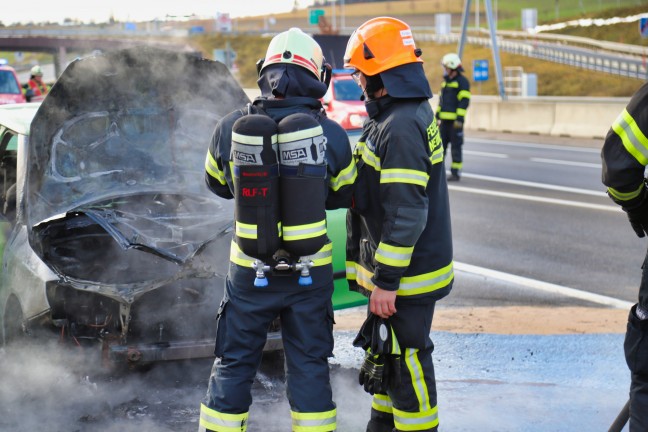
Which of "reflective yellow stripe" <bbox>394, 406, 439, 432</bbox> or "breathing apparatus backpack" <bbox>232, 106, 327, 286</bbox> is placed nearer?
"breathing apparatus backpack" <bbox>232, 106, 327, 286</bbox>

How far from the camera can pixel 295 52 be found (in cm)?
379

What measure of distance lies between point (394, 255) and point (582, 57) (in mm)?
58180

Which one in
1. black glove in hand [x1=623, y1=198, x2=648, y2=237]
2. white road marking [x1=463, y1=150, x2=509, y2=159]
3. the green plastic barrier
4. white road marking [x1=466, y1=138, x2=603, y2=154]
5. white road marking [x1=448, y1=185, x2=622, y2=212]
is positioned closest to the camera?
black glove in hand [x1=623, y1=198, x2=648, y2=237]

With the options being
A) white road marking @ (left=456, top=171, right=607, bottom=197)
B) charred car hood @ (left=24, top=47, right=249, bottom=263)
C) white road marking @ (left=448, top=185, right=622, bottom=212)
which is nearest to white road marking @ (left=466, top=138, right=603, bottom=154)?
white road marking @ (left=456, top=171, right=607, bottom=197)

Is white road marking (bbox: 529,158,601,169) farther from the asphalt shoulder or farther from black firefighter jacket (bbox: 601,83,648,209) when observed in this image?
black firefighter jacket (bbox: 601,83,648,209)

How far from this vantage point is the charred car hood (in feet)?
Answer: 16.7

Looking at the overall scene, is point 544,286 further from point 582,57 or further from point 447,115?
point 582,57

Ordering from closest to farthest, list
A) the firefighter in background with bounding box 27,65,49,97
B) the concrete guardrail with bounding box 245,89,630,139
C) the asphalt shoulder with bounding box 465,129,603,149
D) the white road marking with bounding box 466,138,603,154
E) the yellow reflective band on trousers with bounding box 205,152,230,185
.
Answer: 1. the yellow reflective band on trousers with bounding box 205,152,230,185
2. the white road marking with bounding box 466,138,603,154
3. the asphalt shoulder with bounding box 465,129,603,149
4. the concrete guardrail with bounding box 245,89,630,139
5. the firefighter in background with bounding box 27,65,49,97

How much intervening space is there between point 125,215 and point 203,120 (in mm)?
792

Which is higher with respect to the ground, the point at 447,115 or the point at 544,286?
the point at 447,115

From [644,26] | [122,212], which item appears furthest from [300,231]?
[644,26]

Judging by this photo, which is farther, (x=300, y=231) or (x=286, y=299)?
(x=286, y=299)

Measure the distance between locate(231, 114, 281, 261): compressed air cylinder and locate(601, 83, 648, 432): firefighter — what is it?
4.10ft

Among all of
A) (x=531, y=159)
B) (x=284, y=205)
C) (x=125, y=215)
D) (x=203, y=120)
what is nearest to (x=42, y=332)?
(x=125, y=215)
